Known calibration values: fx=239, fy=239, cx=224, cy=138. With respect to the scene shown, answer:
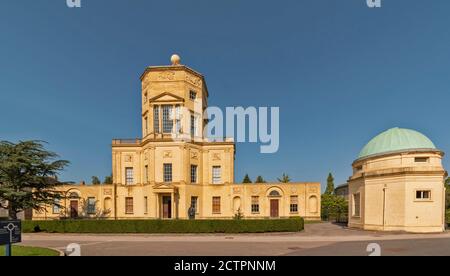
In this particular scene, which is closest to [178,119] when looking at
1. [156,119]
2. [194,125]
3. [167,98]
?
[194,125]

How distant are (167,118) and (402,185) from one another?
84.5 ft

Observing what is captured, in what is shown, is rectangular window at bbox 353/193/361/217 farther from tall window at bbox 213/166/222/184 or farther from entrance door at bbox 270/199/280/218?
tall window at bbox 213/166/222/184

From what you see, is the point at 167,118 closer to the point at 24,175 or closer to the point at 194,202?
the point at 194,202

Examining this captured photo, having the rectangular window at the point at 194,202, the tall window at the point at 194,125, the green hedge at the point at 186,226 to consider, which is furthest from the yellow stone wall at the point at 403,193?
the tall window at the point at 194,125

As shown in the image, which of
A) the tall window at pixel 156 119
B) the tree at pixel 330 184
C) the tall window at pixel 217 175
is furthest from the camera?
the tree at pixel 330 184

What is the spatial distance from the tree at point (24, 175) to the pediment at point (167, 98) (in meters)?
12.6

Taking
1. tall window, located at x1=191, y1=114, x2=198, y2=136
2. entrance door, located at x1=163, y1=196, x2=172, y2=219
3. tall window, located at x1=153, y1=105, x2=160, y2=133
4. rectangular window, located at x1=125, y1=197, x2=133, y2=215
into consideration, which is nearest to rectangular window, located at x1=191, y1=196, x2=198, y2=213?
entrance door, located at x1=163, y1=196, x2=172, y2=219

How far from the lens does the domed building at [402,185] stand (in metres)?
20.5

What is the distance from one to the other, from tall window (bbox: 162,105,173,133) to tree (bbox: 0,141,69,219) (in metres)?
12.0

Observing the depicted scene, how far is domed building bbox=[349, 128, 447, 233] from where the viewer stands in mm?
20516

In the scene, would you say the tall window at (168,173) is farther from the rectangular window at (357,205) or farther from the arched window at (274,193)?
the rectangular window at (357,205)
